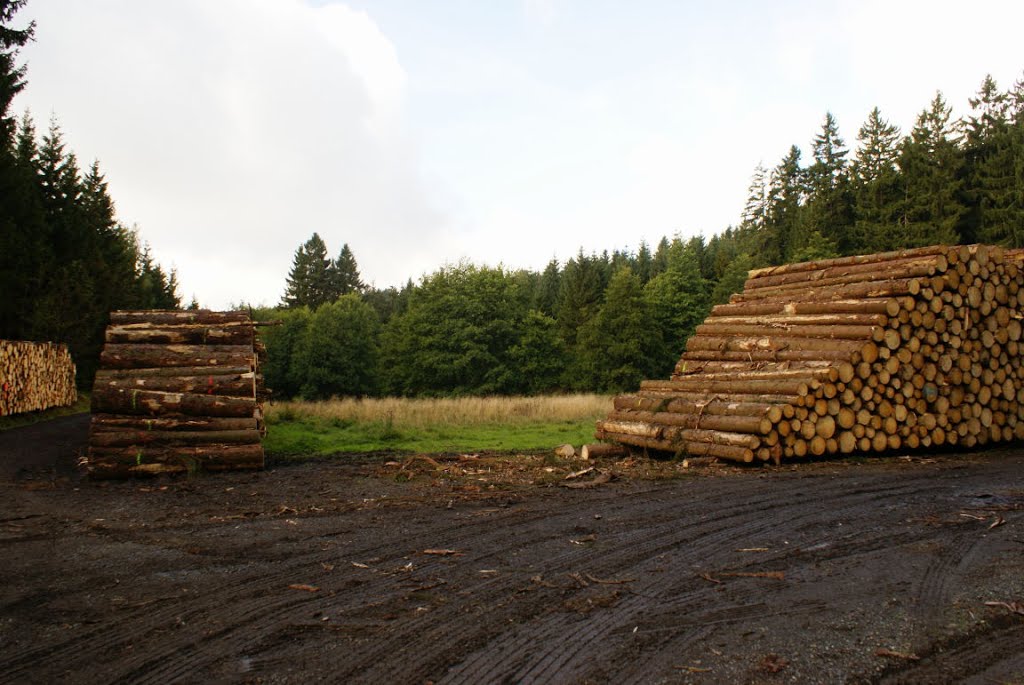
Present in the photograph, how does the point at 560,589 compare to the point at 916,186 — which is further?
the point at 916,186

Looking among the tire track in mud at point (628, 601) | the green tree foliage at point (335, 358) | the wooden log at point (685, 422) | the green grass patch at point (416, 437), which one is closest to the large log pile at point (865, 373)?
the wooden log at point (685, 422)

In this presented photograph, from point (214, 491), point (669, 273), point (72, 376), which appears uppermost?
point (669, 273)

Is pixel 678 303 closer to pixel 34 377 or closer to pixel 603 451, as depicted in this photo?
pixel 34 377

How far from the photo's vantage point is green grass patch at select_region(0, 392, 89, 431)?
20875 mm

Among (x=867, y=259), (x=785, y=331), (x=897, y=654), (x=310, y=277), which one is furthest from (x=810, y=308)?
(x=310, y=277)

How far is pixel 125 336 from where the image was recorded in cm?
1184

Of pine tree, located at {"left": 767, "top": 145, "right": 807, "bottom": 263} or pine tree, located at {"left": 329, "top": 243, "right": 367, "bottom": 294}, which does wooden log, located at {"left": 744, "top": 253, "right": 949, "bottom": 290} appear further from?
pine tree, located at {"left": 329, "top": 243, "right": 367, "bottom": 294}

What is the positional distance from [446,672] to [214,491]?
22.5 ft

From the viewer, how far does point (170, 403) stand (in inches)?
428

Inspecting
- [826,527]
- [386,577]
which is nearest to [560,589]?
[386,577]

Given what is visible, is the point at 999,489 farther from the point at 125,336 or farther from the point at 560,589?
the point at 125,336

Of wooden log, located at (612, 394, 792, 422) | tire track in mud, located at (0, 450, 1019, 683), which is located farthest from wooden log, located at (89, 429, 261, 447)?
wooden log, located at (612, 394, 792, 422)

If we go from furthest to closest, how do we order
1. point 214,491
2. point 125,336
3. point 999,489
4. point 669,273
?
1. point 669,273
2. point 125,336
3. point 214,491
4. point 999,489

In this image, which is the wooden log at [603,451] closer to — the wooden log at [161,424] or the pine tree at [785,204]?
the wooden log at [161,424]
